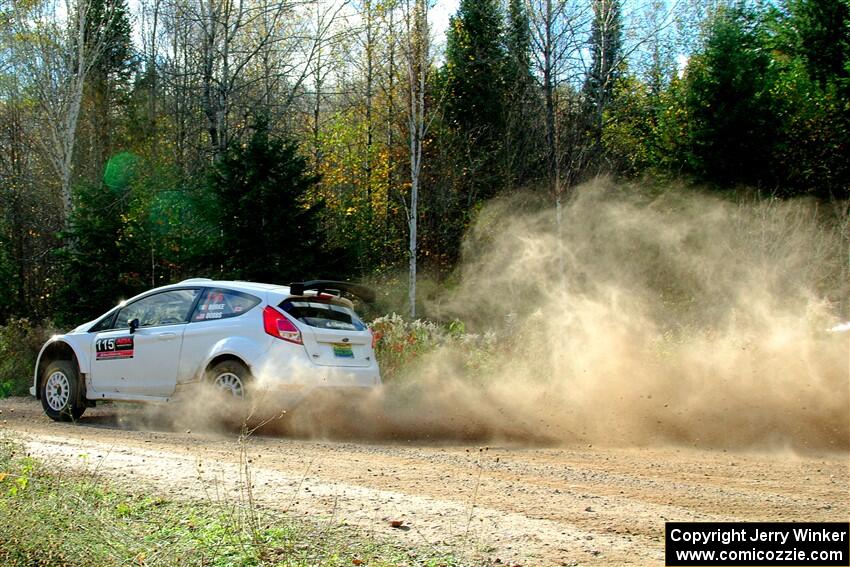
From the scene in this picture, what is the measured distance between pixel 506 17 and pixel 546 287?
2048 cm

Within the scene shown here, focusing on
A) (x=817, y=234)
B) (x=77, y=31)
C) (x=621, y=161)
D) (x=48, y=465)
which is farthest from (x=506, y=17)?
(x=48, y=465)

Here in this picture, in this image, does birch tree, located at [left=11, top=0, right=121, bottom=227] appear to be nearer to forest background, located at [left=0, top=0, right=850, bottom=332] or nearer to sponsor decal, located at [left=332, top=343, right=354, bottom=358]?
forest background, located at [left=0, top=0, right=850, bottom=332]

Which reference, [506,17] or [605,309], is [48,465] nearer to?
[605,309]

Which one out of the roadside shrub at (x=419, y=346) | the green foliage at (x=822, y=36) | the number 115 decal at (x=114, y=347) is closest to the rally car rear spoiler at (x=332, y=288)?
the roadside shrub at (x=419, y=346)

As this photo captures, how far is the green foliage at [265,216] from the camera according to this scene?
66.3 ft

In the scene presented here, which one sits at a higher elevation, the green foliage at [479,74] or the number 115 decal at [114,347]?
the green foliage at [479,74]

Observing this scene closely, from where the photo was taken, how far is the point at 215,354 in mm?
10109

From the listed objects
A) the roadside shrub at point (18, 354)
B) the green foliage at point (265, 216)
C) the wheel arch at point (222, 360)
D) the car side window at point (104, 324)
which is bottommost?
the roadside shrub at point (18, 354)

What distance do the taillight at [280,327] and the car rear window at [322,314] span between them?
135 millimetres

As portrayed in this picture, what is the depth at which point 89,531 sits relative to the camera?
5074 mm

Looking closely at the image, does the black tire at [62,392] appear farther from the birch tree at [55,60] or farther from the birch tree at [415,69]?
the birch tree at [55,60]

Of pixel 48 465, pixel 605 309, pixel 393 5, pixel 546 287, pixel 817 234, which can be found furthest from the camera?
pixel 393 5

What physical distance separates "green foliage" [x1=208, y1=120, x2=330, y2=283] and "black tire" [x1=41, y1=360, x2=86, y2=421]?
836cm

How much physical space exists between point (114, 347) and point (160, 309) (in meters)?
0.87
